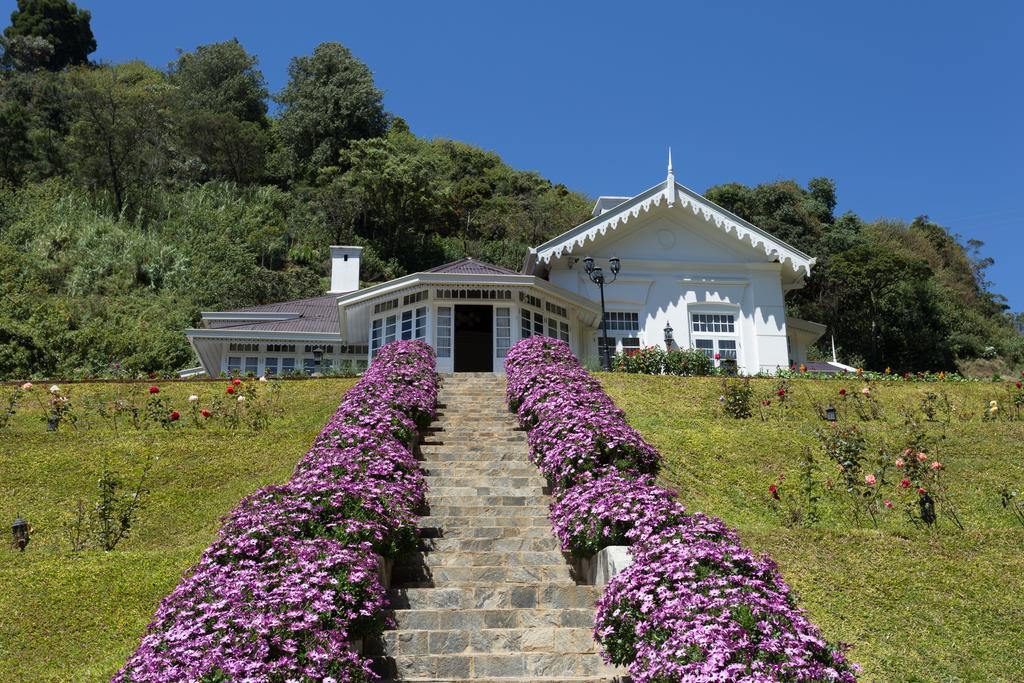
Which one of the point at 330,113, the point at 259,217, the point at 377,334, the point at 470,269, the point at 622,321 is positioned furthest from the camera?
the point at 330,113

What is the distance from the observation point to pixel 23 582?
9.32 m

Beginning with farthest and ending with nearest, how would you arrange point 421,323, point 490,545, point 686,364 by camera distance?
point 421,323
point 686,364
point 490,545

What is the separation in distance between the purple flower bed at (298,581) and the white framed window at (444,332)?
39.8 feet

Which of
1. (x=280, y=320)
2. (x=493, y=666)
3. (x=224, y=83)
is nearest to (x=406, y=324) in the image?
(x=280, y=320)

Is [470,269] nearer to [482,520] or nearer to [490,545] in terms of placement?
[482,520]

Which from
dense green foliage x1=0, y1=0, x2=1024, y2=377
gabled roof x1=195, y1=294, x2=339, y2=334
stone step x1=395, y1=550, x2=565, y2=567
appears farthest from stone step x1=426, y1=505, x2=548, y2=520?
dense green foliage x1=0, y1=0, x2=1024, y2=377

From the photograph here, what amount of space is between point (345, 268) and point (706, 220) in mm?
14274

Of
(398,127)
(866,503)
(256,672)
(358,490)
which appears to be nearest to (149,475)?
(358,490)

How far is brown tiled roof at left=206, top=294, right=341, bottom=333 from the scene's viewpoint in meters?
26.4

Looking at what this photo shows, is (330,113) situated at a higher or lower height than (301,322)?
higher

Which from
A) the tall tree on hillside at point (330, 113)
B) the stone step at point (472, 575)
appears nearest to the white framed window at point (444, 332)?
the stone step at point (472, 575)

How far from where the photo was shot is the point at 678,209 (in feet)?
87.5

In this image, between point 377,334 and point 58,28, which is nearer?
point 377,334

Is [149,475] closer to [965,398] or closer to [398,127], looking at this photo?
[965,398]
